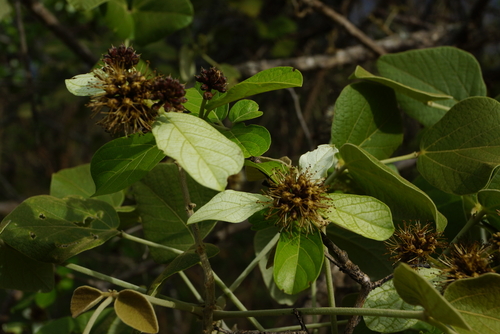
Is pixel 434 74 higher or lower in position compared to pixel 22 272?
higher

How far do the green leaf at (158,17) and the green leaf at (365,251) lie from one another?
98 cm

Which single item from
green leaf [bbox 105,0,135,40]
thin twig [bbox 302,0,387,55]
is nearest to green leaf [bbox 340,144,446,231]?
green leaf [bbox 105,0,135,40]

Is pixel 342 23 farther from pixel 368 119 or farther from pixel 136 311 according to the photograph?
pixel 136 311

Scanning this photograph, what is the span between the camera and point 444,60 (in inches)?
45.6

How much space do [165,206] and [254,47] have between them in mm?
2256

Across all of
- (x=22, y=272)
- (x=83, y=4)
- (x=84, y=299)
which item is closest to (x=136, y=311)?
(x=84, y=299)

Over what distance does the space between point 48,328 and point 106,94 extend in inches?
31.4

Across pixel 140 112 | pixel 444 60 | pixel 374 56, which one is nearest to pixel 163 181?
pixel 140 112

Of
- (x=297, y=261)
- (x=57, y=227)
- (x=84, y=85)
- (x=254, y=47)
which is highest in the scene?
(x=84, y=85)

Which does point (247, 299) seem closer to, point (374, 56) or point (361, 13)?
point (374, 56)

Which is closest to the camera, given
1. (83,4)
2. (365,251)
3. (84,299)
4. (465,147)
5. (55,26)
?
(84,299)

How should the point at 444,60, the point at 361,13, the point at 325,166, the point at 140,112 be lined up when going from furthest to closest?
the point at 361,13
the point at 444,60
the point at 325,166
the point at 140,112

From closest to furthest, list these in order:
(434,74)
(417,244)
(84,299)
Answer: (84,299)
(417,244)
(434,74)

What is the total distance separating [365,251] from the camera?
1.01 metres
